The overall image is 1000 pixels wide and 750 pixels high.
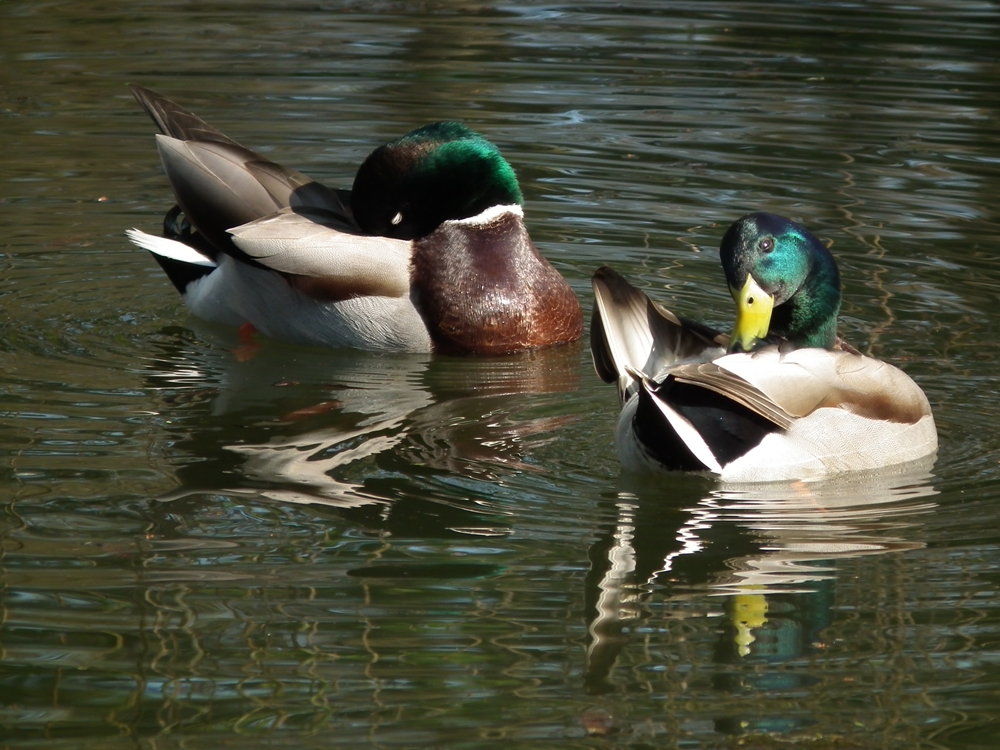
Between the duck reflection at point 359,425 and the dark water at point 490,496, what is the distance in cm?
2

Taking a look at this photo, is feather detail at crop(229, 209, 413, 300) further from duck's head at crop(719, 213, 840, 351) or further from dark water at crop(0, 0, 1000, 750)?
duck's head at crop(719, 213, 840, 351)

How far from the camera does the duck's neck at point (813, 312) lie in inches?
225

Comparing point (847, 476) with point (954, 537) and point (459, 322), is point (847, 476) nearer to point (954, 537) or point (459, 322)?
point (954, 537)

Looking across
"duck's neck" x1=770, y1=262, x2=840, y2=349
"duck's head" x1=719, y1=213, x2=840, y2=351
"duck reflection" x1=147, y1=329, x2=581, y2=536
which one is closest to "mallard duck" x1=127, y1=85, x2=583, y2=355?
"duck reflection" x1=147, y1=329, x2=581, y2=536

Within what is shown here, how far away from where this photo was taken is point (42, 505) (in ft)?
17.3

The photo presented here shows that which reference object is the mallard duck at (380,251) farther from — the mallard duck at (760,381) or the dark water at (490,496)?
the mallard duck at (760,381)

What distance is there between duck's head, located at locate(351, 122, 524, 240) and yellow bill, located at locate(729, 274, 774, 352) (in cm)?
240

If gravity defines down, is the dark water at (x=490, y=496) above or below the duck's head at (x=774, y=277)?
below

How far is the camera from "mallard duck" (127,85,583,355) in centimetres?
741

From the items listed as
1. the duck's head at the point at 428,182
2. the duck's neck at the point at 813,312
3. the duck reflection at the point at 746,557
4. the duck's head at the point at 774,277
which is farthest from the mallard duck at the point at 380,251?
the duck reflection at the point at 746,557

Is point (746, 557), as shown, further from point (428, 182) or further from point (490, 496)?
point (428, 182)

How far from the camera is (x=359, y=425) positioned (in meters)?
6.36

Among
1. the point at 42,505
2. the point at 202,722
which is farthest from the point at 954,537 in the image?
the point at 42,505

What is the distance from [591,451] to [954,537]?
134cm
